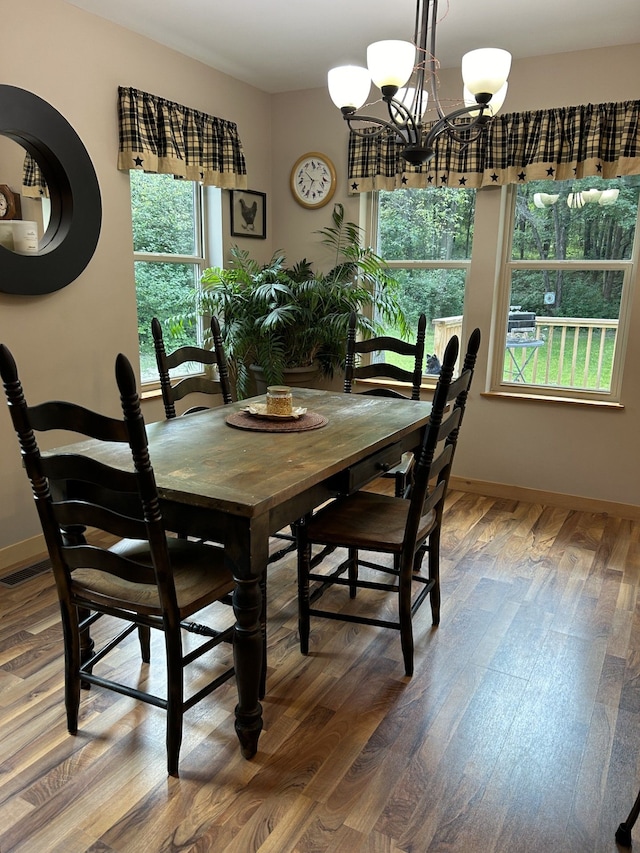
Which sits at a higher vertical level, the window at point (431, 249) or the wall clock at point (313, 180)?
the wall clock at point (313, 180)

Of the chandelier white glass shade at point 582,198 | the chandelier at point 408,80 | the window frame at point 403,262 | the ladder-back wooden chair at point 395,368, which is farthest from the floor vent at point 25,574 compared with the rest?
the chandelier white glass shade at point 582,198

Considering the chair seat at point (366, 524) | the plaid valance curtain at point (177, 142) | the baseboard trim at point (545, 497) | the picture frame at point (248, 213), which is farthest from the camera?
the picture frame at point (248, 213)

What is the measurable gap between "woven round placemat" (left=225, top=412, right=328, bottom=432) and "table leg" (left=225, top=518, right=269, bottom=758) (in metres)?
0.70

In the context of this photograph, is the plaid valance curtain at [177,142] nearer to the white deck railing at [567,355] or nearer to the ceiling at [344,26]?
the ceiling at [344,26]

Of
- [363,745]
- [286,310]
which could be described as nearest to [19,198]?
[286,310]

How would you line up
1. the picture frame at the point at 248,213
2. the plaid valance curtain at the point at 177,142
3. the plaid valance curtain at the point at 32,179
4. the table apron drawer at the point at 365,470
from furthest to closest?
the picture frame at the point at 248,213
the plaid valance curtain at the point at 177,142
the plaid valance curtain at the point at 32,179
the table apron drawer at the point at 365,470

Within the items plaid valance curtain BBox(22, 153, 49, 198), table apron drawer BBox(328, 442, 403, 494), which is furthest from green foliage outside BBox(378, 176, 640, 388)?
plaid valance curtain BBox(22, 153, 49, 198)

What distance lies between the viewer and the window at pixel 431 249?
4.04 m

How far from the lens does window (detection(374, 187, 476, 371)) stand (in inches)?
159

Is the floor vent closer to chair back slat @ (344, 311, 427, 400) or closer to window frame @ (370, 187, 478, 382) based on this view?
chair back slat @ (344, 311, 427, 400)

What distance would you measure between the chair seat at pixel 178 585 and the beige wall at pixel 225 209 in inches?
55.2

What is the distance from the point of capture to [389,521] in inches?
91.7

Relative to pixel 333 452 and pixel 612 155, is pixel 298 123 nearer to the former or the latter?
pixel 612 155

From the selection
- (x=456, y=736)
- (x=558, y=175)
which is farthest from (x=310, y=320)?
(x=456, y=736)
